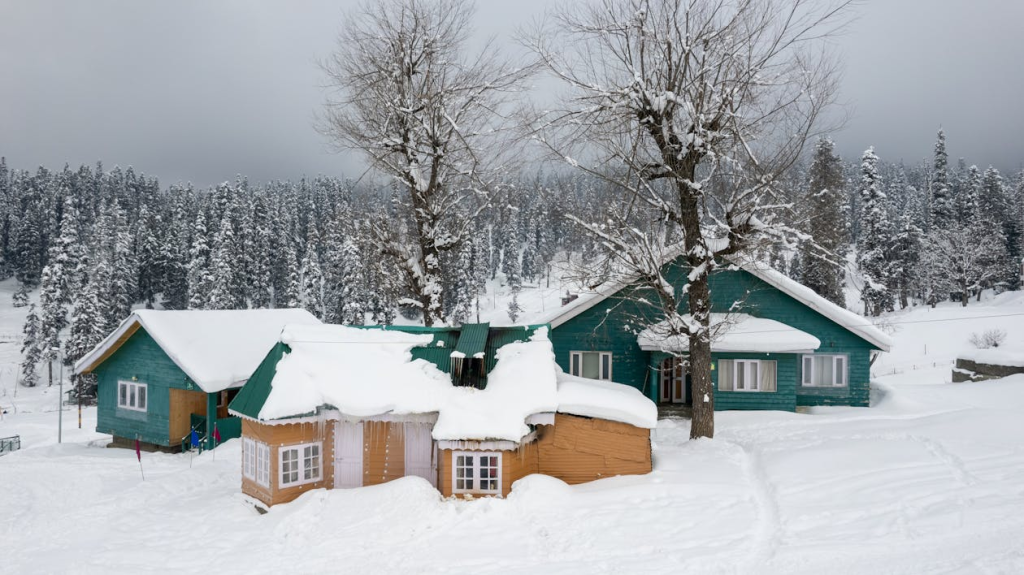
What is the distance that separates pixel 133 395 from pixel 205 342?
150 inches

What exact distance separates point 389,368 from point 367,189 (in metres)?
6.81

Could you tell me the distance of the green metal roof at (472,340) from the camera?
Answer: 1577cm

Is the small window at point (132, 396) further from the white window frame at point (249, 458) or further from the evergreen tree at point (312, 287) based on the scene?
the evergreen tree at point (312, 287)

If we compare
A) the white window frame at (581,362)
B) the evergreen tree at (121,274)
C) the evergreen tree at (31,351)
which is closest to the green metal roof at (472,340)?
the white window frame at (581,362)

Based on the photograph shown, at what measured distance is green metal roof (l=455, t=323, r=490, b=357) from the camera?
1577 centimetres

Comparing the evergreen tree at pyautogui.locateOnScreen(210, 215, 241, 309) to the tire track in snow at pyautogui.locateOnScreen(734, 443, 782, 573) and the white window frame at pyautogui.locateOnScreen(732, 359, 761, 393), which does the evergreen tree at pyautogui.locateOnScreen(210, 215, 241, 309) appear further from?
the tire track in snow at pyautogui.locateOnScreen(734, 443, 782, 573)

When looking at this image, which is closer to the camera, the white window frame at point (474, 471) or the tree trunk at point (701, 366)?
the white window frame at point (474, 471)

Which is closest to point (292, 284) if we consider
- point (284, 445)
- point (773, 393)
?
point (284, 445)

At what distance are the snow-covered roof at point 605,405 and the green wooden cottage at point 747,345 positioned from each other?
17.2 feet

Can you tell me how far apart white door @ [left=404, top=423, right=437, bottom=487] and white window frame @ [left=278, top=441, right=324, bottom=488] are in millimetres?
2285

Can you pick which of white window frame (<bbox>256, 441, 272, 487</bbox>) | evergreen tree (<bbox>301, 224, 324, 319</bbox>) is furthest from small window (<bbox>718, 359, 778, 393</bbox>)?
evergreen tree (<bbox>301, 224, 324, 319</bbox>)

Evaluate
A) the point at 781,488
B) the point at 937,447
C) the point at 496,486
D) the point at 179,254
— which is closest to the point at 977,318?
the point at 937,447

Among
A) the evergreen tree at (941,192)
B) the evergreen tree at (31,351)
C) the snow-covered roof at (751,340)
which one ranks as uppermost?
the evergreen tree at (941,192)

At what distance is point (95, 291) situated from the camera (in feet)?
172
